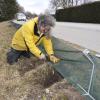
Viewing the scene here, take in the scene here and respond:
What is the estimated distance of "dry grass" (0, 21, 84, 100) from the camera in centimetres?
658

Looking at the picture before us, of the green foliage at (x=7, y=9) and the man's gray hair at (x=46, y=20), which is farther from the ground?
the man's gray hair at (x=46, y=20)

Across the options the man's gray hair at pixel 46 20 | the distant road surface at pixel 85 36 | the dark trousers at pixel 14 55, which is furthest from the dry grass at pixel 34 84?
the distant road surface at pixel 85 36

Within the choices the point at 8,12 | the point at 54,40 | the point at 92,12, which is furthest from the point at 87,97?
the point at 8,12

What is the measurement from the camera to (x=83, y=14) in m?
39.6

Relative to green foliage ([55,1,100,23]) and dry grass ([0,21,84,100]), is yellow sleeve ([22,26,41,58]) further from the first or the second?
green foliage ([55,1,100,23])

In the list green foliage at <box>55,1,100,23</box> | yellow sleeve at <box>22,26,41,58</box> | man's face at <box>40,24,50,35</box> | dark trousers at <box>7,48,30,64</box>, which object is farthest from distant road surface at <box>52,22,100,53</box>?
green foliage at <box>55,1,100,23</box>

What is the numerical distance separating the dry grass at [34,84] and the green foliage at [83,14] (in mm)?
24917

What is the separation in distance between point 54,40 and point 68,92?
262 centimetres

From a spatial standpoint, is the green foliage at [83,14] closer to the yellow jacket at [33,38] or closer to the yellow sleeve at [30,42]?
the yellow jacket at [33,38]

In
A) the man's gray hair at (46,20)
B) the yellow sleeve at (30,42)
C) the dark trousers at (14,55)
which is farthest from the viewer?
the dark trousers at (14,55)

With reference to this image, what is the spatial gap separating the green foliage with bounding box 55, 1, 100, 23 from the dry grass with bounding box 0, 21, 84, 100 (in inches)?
981

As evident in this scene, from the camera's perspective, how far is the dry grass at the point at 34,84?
6580 mm

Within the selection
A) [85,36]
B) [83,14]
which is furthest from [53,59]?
[83,14]

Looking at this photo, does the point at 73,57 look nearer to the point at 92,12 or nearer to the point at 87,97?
the point at 87,97
